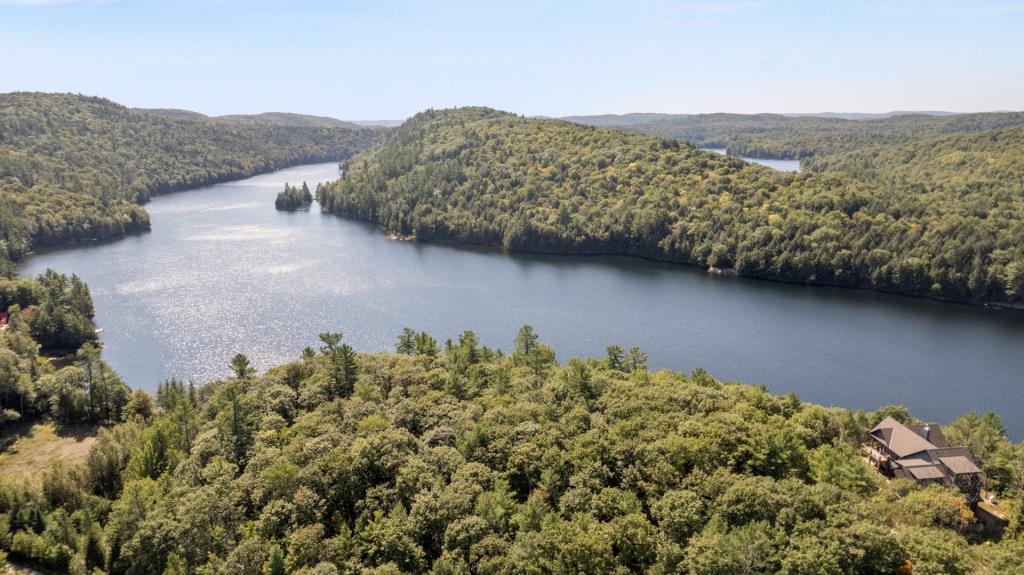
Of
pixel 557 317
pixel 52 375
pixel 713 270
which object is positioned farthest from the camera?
pixel 713 270

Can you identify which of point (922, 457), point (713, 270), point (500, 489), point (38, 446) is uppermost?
point (500, 489)

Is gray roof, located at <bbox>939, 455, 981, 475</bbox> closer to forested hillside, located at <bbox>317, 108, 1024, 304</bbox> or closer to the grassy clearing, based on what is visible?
forested hillside, located at <bbox>317, 108, 1024, 304</bbox>

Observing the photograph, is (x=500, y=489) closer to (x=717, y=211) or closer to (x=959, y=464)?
(x=959, y=464)

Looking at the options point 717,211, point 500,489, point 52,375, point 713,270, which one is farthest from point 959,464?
point 717,211

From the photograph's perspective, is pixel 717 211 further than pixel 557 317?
Yes

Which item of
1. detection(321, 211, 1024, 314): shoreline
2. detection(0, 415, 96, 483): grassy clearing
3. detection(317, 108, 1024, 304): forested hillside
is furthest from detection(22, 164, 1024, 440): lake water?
detection(0, 415, 96, 483): grassy clearing

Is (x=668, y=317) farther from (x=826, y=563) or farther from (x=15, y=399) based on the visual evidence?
(x=15, y=399)

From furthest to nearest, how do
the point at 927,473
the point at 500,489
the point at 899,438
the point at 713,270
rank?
the point at 713,270 < the point at 899,438 < the point at 927,473 < the point at 500,489
